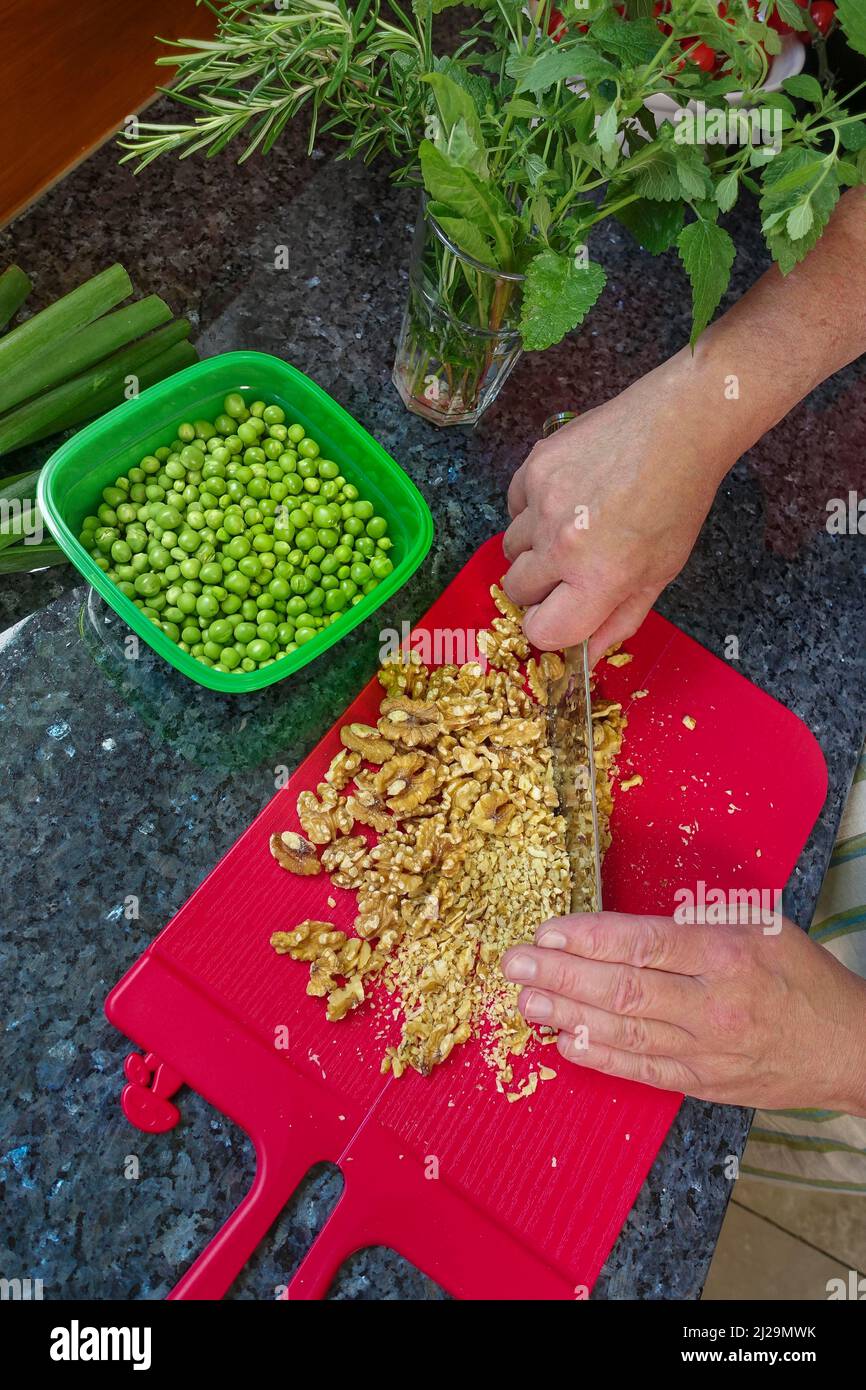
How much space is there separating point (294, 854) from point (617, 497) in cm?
58

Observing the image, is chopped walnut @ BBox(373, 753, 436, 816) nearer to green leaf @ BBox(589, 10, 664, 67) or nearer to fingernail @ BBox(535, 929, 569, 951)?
fingernail @ BBox(535, 929, 569, 951)

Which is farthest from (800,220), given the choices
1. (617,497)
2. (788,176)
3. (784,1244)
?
(784,1244)

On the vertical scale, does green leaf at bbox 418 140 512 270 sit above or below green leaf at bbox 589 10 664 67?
below

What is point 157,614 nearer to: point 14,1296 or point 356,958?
point 356,958

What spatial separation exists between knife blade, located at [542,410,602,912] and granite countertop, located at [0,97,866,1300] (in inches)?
9.6

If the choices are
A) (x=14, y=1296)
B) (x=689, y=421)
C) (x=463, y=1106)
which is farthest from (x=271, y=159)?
(x=14, y=1296)

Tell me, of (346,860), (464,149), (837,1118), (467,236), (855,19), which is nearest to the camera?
(855,19)

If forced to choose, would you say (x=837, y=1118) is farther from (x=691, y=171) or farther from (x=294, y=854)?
(x=691, y=171)

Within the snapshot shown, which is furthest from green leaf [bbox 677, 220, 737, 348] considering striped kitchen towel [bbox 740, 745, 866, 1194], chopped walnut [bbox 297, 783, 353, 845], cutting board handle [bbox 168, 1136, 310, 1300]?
cutting board handle [bbox 168, 1136, 310, 1300]

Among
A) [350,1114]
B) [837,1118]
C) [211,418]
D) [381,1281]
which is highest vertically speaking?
[211,418]

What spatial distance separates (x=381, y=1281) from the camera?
1201 mm

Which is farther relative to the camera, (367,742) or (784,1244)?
(784,1244)

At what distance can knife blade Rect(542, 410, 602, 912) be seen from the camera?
129 centimetres

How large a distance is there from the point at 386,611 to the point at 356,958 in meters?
0.47
